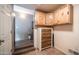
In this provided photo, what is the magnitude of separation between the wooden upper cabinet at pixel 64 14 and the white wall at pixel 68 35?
0.18 feet

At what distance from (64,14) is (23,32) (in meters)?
0.70

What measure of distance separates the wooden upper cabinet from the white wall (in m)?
0.06

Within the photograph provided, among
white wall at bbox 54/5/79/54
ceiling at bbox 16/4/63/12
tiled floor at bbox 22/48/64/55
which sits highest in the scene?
ceiling at bbox 16/4/63/12

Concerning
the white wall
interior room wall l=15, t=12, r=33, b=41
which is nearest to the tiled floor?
the white wall

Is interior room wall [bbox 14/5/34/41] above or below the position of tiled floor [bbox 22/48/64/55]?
above

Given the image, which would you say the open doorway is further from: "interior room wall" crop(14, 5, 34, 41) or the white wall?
the white wall

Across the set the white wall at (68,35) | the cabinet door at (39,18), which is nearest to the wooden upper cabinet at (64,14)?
the white wall at (68,35)

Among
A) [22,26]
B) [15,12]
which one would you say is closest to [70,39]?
[22,26]

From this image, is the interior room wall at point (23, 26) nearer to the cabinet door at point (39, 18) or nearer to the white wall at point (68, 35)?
the cabinet door at point (39, 18)

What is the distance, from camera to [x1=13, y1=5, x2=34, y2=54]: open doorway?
118 cm
